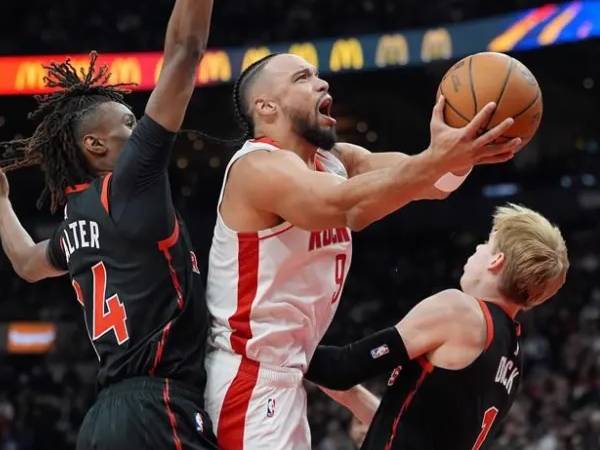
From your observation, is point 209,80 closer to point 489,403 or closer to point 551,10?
point 551,10

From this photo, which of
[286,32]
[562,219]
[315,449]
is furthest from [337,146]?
[562,219]

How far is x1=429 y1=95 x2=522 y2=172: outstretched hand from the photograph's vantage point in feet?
9.18

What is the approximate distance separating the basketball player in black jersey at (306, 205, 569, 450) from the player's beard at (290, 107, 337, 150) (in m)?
0.66

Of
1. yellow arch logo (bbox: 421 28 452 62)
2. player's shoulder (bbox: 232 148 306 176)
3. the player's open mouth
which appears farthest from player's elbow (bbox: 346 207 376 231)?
yellow arch logo (bbox: 421 28 452 62)

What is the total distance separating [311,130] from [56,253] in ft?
3.69

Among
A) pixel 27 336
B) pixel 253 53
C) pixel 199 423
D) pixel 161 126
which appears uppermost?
pixel 253 53

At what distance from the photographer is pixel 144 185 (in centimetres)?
330

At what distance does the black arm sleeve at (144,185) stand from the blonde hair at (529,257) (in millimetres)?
1168

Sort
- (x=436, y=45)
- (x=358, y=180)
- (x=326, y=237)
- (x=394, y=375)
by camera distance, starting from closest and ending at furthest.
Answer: (x=358, y=180)
(x=326, y=237)
(x=394, y=375)
(x=436, y=45)

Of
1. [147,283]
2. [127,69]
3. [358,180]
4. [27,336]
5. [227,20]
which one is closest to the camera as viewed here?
[358,180]

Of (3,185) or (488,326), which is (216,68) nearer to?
(3,185)

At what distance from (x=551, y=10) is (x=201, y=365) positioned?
1191cm

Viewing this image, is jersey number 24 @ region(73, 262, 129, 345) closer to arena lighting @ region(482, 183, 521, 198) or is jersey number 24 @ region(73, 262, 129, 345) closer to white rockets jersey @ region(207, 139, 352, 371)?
white rockets jersey @ region(207, 139, 352, 371)

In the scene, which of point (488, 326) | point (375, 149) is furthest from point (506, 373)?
point (375, 149)
